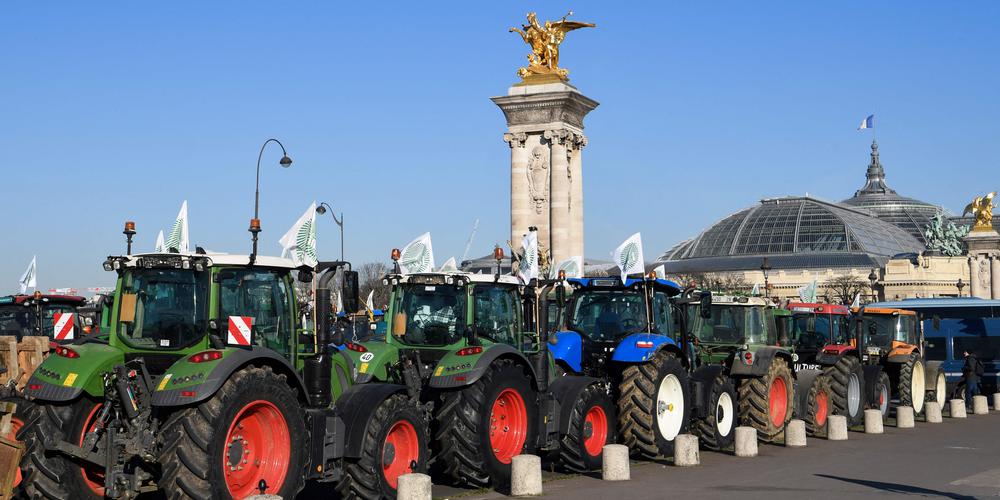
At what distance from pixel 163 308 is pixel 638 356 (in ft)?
24.1

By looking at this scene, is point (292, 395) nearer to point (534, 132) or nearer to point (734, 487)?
point (734, 487)

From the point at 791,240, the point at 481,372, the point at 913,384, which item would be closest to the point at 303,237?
the point at 481,372

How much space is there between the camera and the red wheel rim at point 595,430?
16.8 metres

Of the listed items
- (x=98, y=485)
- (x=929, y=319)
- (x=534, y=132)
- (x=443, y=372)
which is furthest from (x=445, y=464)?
(x=534, y=132)

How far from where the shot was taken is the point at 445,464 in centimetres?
1412

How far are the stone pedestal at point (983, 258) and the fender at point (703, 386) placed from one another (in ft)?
310

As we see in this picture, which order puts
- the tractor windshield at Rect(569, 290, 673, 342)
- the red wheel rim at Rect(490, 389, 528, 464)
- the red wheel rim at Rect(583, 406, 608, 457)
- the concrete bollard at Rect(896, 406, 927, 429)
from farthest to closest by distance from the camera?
the concrete bollard at Rect(896, 406, 927, 429)
the tractor windshield at Rect(569, 290, 673, 342)
the red wheel rim at Rect(583, 406, 608, 457)
the red wheel rim at Rect(490, 389, 528, 464)

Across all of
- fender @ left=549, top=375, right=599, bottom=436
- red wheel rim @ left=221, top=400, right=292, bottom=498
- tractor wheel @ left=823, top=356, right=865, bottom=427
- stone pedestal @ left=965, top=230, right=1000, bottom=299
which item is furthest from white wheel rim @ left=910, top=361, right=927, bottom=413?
stone pedestal @ left=965, top=230, right=1000, bottom=299

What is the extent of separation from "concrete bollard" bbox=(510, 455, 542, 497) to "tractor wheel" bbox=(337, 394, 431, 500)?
948 millimetres

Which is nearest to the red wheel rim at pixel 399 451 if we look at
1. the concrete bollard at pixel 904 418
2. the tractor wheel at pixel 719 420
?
the tractor wheel at pixel 719 420

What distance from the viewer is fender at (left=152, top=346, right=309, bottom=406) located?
35.1ft

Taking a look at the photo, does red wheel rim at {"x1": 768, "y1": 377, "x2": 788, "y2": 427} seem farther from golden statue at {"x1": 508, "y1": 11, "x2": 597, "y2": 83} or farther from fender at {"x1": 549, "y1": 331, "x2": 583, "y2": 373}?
golden statue at {"x1": 508, "y1": 11, "x2": 597, "y2": 83}

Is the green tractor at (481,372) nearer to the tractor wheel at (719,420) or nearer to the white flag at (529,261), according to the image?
the tractor wheel at (719,420)

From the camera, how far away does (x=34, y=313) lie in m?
23.9
